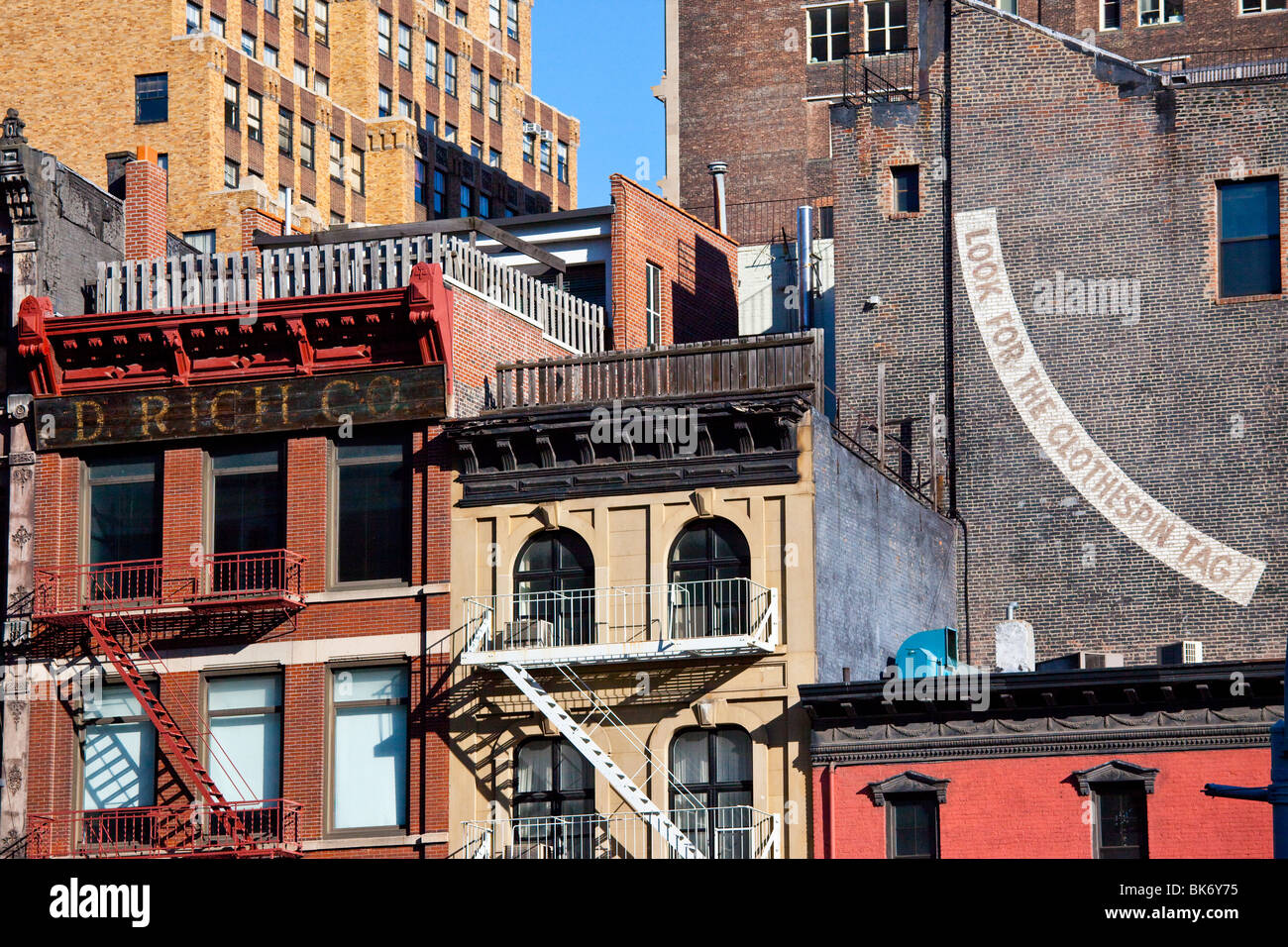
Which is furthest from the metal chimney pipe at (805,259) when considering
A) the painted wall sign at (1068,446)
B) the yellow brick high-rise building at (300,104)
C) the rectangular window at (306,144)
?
the rectangular window at (306,144)

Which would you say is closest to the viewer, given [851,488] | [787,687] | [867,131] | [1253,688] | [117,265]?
[1253,688]

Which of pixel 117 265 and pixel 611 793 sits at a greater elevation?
pixel 117 265

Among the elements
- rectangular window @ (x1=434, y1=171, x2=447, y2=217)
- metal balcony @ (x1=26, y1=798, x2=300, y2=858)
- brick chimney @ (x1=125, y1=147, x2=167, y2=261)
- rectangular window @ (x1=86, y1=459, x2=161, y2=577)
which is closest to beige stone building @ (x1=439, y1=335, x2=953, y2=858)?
metal balcony @ (x1=26, y1=798, x2=300, y2=858)

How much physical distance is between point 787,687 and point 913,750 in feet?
7.14

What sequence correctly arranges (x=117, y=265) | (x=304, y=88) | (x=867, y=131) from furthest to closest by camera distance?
(x=304, y=88) < (x=867, y=131) < (x=117, y=265)

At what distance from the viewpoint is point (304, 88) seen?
90.9 metres

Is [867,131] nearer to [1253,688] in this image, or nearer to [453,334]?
[453,334]

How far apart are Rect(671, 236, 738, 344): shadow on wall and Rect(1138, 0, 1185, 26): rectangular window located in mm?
23804

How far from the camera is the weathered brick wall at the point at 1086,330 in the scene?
3828 cm

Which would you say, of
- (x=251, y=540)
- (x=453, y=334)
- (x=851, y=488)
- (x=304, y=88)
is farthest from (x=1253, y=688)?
(x=304, y=88)

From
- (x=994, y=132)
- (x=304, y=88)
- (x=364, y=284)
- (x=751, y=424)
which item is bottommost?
(x=751, y=424)

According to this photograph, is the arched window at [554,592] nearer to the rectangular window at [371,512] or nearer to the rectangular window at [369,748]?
the rectangular window at [371,512]

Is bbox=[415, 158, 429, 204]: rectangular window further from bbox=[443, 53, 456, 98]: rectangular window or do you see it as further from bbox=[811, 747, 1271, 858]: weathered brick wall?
bbox=[811, 747, 1271, 858]: weathered brick wall

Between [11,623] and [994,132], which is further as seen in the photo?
[994,132]
